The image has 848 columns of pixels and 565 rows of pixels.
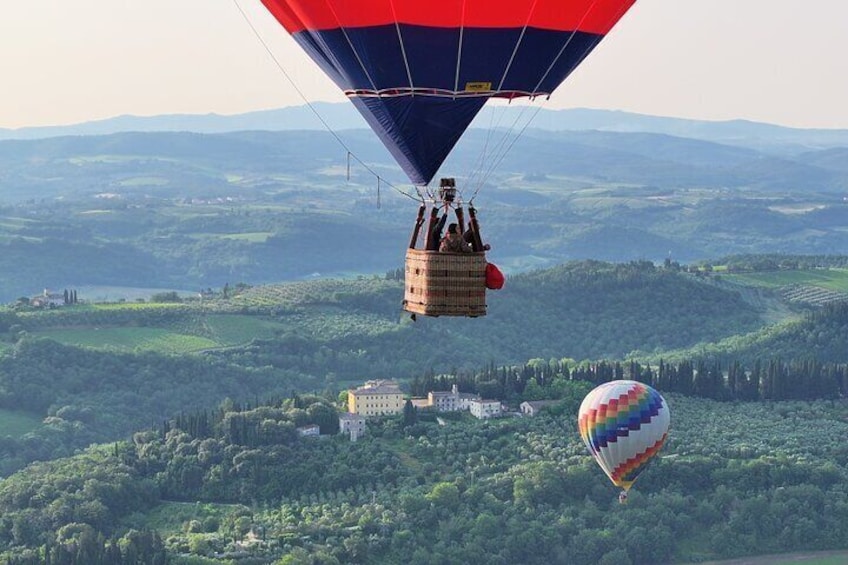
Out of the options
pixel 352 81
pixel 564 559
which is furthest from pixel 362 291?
pixel 352 81

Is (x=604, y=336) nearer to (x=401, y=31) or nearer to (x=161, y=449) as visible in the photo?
(x=161, y=449)

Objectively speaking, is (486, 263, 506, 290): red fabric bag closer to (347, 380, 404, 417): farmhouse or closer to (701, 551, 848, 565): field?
(701, 551, 848, 565): field

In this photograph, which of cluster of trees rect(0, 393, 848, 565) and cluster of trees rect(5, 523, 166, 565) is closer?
cluster of trees rect(5, 523, 166, 565)

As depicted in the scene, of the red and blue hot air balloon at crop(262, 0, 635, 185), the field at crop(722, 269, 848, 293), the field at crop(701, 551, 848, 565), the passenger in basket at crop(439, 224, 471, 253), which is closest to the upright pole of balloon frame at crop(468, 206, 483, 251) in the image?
the passenger in basket at crop(439, 224, 471, 253)

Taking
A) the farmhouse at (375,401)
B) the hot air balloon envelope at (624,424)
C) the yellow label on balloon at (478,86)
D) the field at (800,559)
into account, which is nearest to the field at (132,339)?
the farmhouse at (375,401)

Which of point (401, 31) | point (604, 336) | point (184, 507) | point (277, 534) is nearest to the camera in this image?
point (401, 31)

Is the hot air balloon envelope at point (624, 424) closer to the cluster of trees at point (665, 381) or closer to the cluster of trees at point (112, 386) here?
the cluster of trees at point (665, 381)
